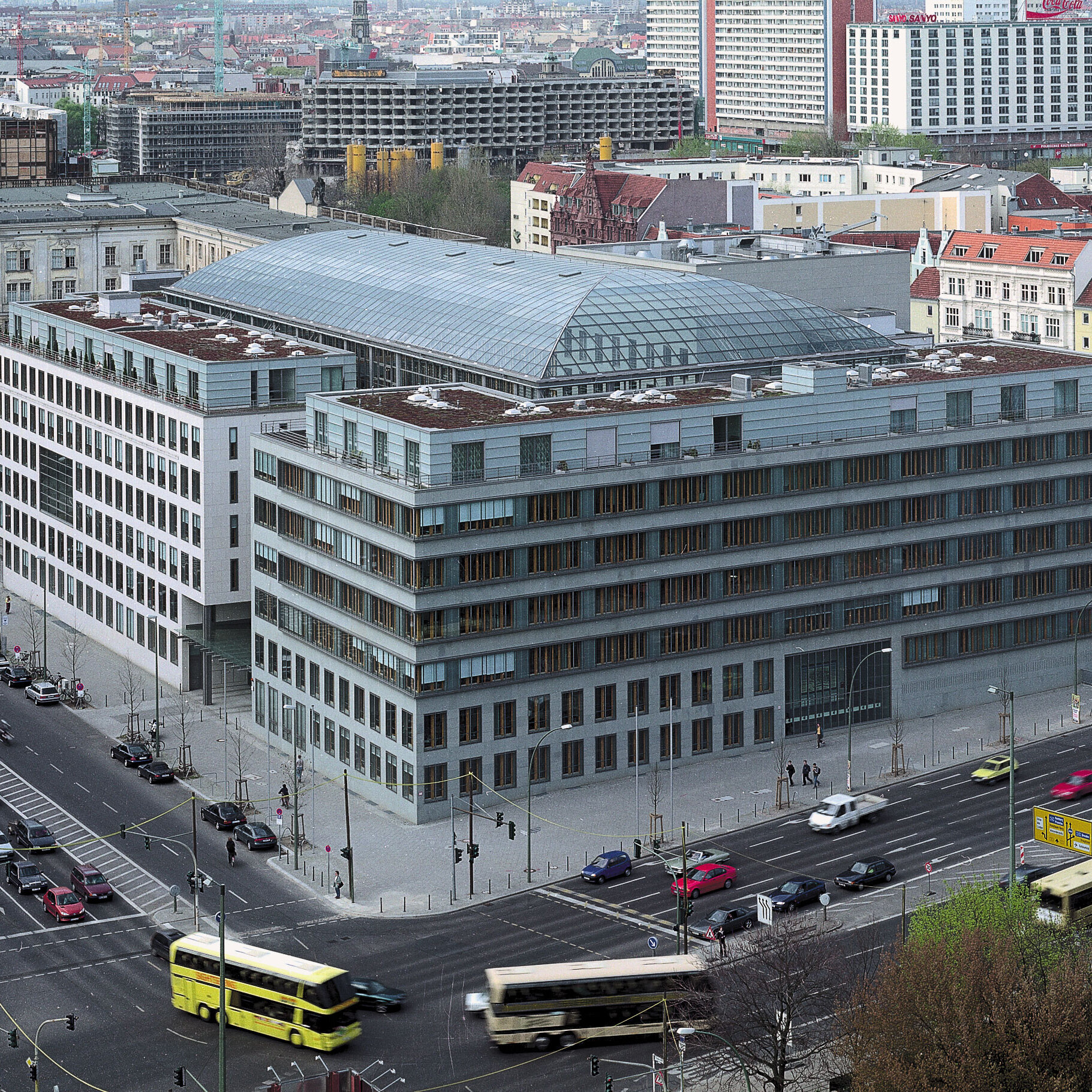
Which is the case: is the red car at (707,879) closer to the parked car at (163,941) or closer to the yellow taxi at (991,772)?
the yellow taxi at (991,772)

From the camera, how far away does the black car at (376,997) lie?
109 m

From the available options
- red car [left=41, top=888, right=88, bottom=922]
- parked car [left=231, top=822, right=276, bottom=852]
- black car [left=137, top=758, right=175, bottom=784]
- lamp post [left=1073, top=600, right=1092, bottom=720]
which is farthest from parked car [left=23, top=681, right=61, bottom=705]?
lamp post [left=1073, top=600, right=1092, bottom=720]

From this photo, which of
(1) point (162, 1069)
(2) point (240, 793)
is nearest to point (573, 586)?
(2) point (240, 793)

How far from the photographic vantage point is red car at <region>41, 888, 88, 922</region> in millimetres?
122500

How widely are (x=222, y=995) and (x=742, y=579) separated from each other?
203ft

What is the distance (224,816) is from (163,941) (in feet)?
70.4

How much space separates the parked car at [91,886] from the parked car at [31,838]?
7.05 metres

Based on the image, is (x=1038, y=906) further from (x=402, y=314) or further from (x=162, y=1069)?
(x=402, y=314)

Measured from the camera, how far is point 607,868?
128m

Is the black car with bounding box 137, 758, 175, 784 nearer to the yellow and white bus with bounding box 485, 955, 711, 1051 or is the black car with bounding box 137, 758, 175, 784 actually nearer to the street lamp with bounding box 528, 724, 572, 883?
the street lamp with bounding box 528, 724, 572, 883

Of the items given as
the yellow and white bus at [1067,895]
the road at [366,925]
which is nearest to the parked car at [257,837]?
the road at [366,925]

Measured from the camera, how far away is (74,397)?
7249 inches

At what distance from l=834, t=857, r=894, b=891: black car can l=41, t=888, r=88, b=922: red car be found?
43181mm

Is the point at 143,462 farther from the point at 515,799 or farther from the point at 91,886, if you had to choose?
the point at 91,886
